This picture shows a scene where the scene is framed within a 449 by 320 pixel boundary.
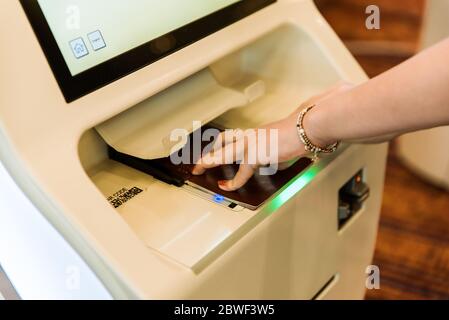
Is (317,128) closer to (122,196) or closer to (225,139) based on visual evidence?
(225,139)

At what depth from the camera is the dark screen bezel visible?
0.54 m

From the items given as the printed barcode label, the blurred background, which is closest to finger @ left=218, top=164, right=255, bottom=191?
the printed barcode label

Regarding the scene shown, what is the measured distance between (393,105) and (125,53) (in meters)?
0.30

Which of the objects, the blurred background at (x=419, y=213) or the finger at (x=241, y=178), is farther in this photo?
the blurred background at (x=419, y=213)

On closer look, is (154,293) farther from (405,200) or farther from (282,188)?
(405,200)

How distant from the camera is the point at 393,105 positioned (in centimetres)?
55

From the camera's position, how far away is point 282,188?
25.5 inches

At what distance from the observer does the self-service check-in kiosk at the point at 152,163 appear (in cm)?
53

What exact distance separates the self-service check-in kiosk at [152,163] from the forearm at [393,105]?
0.30 feet

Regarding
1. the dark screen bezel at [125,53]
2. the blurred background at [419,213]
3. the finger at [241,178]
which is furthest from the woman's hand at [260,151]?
the blurred background at [419,213]

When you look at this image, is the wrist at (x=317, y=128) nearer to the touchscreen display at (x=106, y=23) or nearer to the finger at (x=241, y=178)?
the finger at (x=241, y=178)

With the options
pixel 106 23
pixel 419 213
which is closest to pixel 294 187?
pixel 106 23

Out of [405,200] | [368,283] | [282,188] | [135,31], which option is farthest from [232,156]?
[405,200]

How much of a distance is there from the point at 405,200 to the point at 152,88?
1136 millimetres
